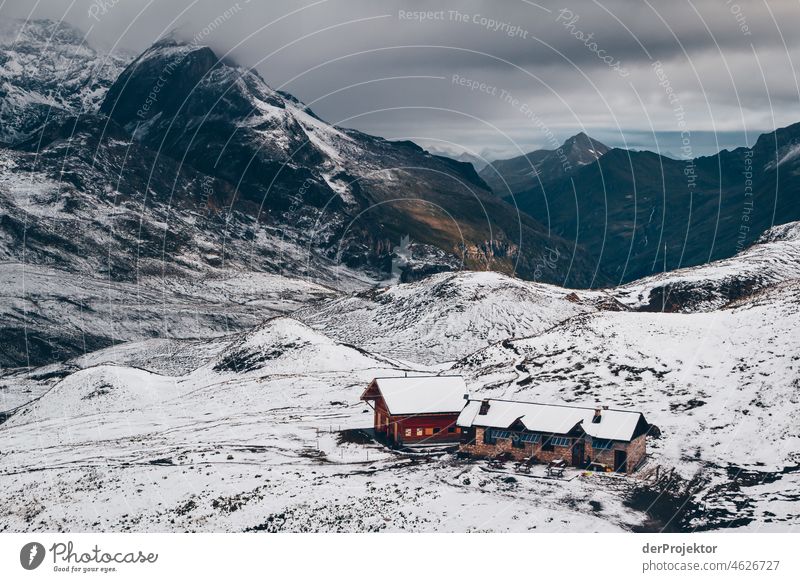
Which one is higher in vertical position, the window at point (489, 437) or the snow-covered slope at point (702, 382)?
the snow-covered slope at point (702, 382)

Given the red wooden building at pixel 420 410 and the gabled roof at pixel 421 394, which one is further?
the gabled roof at pixel 421 394

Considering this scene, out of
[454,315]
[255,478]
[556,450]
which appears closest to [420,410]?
[556,450]

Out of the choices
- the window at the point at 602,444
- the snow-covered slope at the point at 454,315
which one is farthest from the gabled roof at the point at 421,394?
the snow-covered slope at the point at 454,315

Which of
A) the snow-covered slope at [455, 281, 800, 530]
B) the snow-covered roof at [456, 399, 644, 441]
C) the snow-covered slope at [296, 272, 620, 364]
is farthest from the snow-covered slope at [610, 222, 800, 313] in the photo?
the snow-covered roof at [456, 399, 644, 441]

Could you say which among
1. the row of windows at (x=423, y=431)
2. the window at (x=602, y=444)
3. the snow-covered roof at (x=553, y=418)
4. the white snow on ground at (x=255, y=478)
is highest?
the snow-covered roof at (x=553, y=418)

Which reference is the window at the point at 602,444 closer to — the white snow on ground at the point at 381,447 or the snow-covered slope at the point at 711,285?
the white snow on ground at the point at 381,447

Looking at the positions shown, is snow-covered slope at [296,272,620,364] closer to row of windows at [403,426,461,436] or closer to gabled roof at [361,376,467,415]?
gabled roof at [361,376,467,415]

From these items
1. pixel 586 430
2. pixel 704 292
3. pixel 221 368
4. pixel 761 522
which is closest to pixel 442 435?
pixel 586 430
